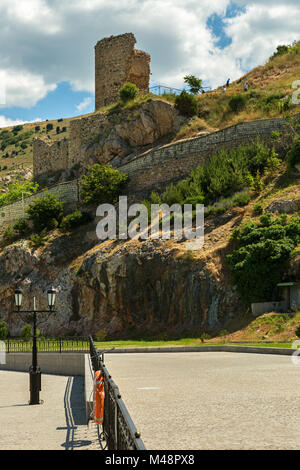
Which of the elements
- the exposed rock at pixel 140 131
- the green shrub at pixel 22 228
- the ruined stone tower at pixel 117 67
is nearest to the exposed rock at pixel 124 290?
the green shrub at pixel 22 228

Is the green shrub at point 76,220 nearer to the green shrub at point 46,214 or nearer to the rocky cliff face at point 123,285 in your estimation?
the rocky cliff face at point 123,285

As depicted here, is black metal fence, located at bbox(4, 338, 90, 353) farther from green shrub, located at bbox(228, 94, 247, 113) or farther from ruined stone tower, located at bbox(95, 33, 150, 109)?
ruined stone tower, located at bbox(95, 33, 150, 109)

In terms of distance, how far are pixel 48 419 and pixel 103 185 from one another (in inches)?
1126

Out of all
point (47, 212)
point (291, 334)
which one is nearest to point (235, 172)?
point (291, 334)

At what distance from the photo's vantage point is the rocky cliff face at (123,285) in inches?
1049

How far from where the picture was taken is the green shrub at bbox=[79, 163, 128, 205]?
38.2 meters

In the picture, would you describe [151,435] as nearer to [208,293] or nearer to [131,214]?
[208,293]

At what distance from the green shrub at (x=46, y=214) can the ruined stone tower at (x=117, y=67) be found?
13715 millimetres

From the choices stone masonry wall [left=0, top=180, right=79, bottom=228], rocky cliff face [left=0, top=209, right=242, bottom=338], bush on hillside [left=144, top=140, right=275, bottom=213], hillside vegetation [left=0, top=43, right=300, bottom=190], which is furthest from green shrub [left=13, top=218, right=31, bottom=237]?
bush on hillside [left=144, top=140, right=275, bottom=213]

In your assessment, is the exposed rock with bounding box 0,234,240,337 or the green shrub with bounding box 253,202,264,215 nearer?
the exposed rock with bounding box 0,234,240,337

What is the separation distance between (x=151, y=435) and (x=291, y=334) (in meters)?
15.3

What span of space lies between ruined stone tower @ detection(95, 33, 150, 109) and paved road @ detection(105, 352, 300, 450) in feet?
125

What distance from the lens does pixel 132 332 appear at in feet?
95.3

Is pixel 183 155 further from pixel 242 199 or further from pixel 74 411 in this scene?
pixel 74 411
